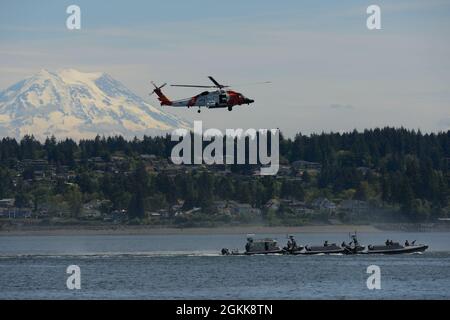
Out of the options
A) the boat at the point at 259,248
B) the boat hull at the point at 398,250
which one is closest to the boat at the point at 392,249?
the boat hull at the point at 398,250

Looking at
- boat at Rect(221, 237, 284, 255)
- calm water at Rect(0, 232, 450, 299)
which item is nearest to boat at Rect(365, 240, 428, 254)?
calm water at Rect(0, 232, 450, 299)

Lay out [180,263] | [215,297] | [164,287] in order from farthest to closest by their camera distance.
Result: [180,263] → [164,287] → [215,297]

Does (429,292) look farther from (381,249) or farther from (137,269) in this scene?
(381,249)

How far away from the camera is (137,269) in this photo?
167750 mm

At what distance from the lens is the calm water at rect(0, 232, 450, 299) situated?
135750 millimetres

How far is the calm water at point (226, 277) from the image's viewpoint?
136 m
